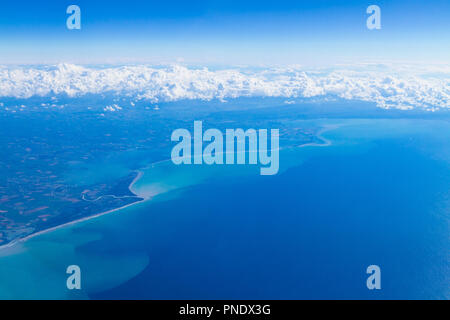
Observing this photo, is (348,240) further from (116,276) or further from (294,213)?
(116,276)

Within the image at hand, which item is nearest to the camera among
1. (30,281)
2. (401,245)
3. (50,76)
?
(30,281)

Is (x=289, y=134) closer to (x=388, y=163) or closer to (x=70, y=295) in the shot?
(x=388, y=163)

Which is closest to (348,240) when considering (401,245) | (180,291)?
(401,245)

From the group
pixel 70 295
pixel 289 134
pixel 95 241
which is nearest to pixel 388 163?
pixel 289 134

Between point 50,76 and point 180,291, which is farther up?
point 50,76
